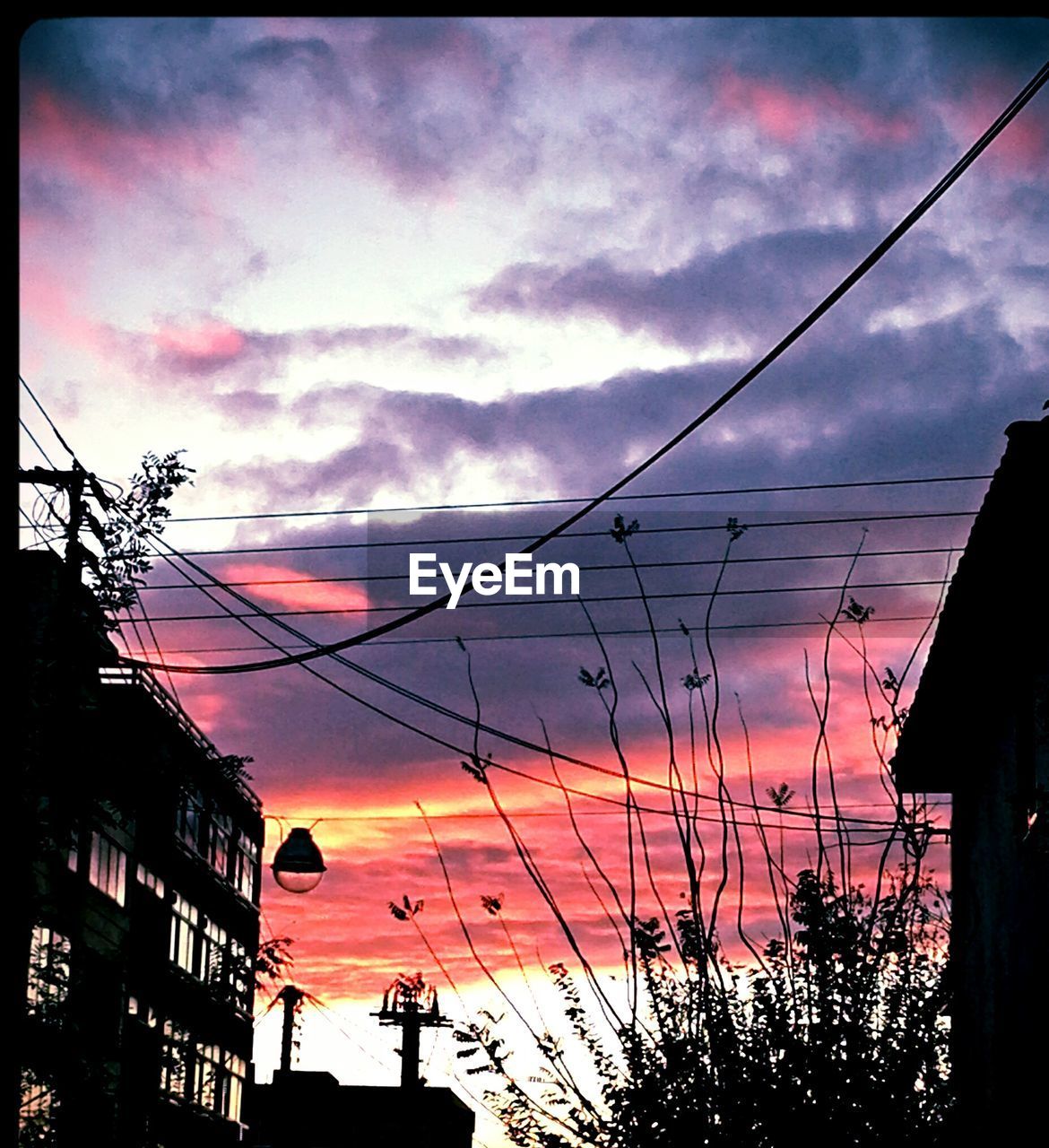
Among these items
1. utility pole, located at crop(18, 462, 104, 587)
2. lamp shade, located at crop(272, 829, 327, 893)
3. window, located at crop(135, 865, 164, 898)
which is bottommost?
lamp shade, located at crop(272, 829, 327, 893)

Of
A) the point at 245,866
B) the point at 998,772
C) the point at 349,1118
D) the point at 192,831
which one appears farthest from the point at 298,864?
the point at 349,1118

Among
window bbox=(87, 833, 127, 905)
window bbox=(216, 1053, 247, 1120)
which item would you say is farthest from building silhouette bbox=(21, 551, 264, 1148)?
window bbox=(216, 1053, 247, 1120)

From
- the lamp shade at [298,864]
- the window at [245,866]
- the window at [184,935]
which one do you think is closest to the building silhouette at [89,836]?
the lamp shade at [298,864]

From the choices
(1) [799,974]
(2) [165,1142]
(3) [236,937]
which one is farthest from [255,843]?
(1) [799,974]

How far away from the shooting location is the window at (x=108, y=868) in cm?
3697

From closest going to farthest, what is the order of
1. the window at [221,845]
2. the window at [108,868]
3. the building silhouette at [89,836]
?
the building silhouette at [89,836]
the window at [108,868]
the window at [221,845]

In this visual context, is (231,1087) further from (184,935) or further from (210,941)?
(184,935)

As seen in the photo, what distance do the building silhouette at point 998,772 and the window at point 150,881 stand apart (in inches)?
1197

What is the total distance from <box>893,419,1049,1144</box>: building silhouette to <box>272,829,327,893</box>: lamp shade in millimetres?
5863

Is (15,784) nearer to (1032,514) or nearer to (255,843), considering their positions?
(1032,514)

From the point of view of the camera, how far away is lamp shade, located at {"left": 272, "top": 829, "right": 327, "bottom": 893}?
15.9 meters

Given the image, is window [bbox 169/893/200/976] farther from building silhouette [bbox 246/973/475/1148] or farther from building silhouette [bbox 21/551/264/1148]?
building silhouette [bbox 21/551/264/1148]

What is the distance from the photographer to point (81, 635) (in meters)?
11.1

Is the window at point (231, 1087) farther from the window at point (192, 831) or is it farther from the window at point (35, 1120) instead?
the window at point (35, 1120)
